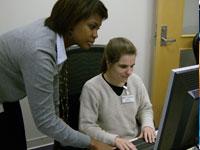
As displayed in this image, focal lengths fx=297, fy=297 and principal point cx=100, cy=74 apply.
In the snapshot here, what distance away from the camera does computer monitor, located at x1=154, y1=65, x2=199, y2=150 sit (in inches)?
29.2

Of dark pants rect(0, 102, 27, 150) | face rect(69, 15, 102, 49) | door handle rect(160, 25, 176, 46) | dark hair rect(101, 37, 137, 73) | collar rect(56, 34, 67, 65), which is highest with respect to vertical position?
face rect(69, 15, 102, 49)

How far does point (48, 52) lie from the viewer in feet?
3.43

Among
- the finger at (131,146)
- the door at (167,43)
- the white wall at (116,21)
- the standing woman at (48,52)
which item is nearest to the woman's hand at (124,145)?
the finger at (131,146)

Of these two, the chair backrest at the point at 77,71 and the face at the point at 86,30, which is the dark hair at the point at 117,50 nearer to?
the chair backrest at the point at 77,71

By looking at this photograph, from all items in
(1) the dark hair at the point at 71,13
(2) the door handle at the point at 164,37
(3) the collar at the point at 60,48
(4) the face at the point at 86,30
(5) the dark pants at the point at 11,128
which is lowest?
(5) the dark pants at the point at 11,128

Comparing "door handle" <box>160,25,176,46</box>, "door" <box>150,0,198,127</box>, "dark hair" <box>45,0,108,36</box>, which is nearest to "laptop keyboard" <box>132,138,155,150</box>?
"dark hair" <box>45,0,108,36</box>

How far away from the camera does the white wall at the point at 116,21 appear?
2.27 m

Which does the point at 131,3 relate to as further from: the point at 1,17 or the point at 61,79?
the point at 61,79

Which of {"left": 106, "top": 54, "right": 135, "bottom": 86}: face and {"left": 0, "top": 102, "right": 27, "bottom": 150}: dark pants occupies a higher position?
{"left": 106, "top": 54, "right": 135, "bottom": 86}: face

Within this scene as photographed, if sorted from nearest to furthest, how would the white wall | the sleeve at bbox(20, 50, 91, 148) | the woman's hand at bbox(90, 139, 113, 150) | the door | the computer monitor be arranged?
the computer monitor, the sleeve at bbox(20, 50, 91, 148), the woman's hand at bbox(90, 139, 113, 150), the white wall, the door

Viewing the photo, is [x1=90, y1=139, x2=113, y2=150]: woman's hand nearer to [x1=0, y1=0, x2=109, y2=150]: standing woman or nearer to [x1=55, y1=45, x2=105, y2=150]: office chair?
[x1=0, y1=0, x2=109, y2=150]: standing woman

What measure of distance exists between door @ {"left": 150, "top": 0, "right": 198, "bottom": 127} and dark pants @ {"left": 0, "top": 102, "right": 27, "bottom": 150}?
5.30 feet

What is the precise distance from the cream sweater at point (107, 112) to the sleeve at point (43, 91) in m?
0.35

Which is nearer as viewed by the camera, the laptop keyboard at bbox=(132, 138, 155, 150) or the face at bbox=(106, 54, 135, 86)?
the laptop keyboard at bbox=(132, 138, 155, 150)
